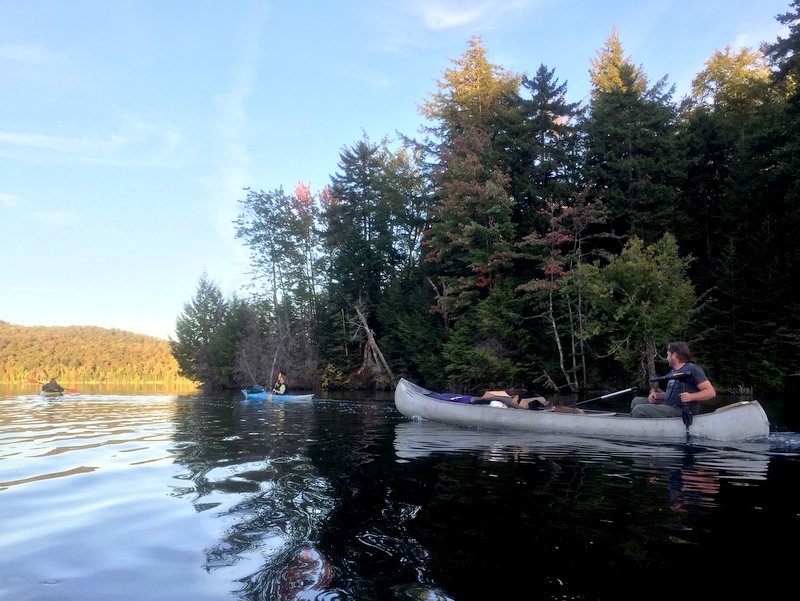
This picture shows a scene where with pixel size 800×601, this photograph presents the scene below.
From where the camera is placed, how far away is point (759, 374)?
22.2 metres

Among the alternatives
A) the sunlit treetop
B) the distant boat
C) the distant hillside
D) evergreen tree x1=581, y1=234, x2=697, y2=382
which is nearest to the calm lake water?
the distant boat

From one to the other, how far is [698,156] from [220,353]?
3774 centimetres

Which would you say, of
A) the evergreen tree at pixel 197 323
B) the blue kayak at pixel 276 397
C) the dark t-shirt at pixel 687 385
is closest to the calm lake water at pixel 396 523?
the dark t-shirt at pixel 687 385

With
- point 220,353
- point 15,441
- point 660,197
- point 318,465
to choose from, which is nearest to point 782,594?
point 318,465

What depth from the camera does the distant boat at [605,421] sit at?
346 inches

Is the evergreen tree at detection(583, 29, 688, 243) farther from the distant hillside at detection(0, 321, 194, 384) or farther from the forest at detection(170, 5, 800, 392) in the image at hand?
the distant hillside at detection(0, 321, 194, 384)

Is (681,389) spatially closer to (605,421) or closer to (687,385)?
(687,385)

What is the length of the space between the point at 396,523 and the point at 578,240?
23.8 m

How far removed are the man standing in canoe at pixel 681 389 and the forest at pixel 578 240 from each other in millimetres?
12398

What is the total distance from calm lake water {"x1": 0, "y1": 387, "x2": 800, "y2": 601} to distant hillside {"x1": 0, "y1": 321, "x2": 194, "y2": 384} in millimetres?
81706

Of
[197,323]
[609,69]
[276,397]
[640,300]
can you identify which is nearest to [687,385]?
[640,300]

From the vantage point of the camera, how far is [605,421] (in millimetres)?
9516

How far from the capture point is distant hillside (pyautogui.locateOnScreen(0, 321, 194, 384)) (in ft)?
266

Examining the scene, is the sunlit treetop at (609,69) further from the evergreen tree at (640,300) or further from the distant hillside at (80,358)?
the distant hillside at (80,358)
